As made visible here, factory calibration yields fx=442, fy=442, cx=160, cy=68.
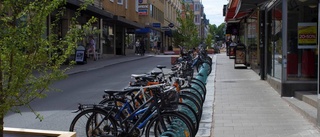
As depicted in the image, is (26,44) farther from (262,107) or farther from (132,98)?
(262,107)

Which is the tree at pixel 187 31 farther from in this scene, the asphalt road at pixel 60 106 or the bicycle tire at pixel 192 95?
the bicycle tire at pixel 192 95

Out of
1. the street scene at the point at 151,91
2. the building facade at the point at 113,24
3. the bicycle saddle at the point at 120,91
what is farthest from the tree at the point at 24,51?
the building facade at the point at 113,24

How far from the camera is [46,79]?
3.93m

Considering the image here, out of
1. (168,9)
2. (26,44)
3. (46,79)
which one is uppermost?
(168,9)

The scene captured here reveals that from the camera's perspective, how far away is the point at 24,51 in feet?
12.4

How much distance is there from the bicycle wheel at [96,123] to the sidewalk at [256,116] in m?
1.64

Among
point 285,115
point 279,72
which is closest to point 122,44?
point 279,72

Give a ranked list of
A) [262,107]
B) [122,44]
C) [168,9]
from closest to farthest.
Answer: [262,107] → [122,44] → [168,9]

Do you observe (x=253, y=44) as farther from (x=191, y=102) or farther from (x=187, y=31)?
(x=191, y=102)

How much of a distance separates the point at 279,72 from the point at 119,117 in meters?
6.25

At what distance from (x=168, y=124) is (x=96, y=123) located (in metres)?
1.08

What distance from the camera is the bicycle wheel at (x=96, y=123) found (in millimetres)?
5959

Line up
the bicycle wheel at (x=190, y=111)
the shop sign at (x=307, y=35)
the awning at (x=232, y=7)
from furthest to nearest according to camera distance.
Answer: the awning at (x=232, y=7) < the shop sign at (x=307, y=35) < the bicycle wheel at (x=190, y=111)

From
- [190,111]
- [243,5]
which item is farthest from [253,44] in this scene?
[190,111]
